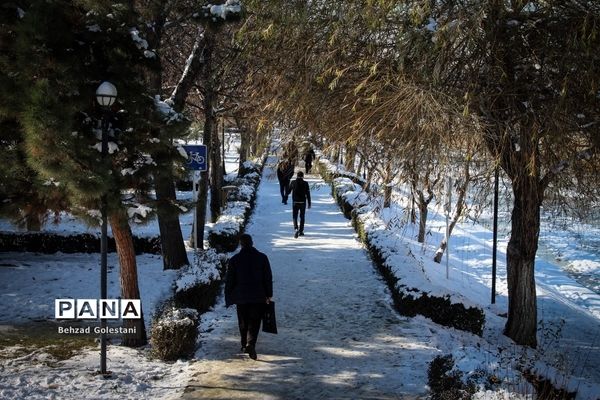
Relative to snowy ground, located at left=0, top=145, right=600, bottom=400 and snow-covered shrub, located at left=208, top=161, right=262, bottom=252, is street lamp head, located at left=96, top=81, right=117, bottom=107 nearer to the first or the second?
snowy ground, located at left=0, top=145, right=600, bottom=400

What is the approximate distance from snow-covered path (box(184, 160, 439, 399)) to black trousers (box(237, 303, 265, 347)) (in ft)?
0.76

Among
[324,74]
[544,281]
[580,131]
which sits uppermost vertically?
[324,74]

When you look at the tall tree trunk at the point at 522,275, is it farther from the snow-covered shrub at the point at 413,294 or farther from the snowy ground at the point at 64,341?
the snowy ground at the point at 64,341

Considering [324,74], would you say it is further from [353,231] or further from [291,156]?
[353,231]

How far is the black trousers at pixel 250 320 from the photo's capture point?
6.69 meters

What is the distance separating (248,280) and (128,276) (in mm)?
1587

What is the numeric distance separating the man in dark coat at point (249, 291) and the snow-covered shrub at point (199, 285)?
58.5 inches

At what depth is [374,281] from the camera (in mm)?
10930

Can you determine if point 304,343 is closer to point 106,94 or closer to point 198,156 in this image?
point 106,94

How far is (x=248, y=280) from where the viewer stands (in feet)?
22.2

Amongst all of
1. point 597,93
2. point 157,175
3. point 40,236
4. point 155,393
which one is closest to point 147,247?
point 40,236

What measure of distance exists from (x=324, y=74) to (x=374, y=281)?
5371 mm

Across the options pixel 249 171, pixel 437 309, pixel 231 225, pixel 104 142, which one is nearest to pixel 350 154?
pixel 437 309

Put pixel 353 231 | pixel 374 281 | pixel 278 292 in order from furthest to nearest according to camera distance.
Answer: pixel 353 231 < pixel 374 281 < pixel 278 292
